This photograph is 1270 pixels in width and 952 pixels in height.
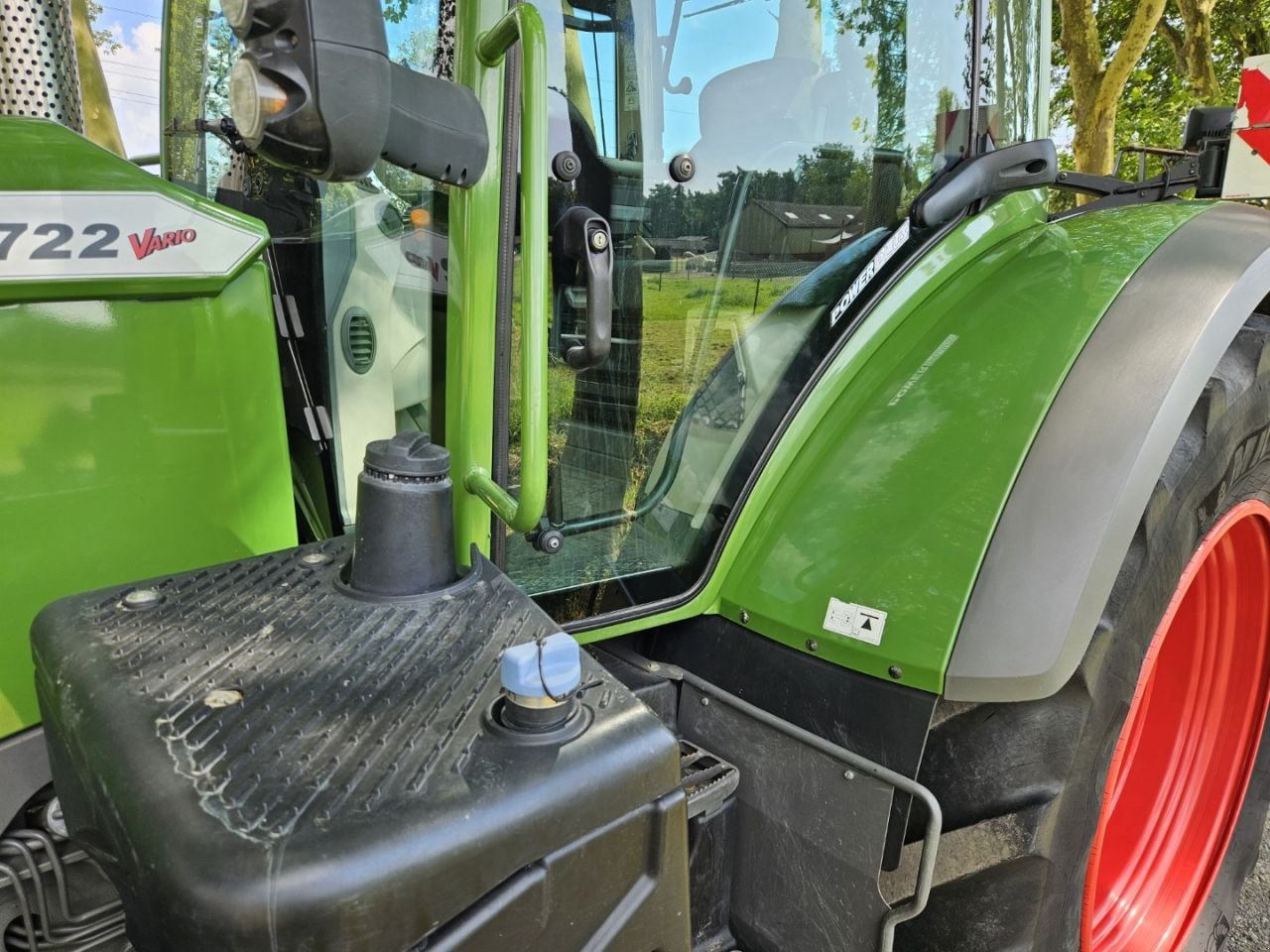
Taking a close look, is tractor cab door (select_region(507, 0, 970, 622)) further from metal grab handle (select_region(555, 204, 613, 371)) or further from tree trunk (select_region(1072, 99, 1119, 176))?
tree trunk (select_region(1072, 99, 1119, 176))

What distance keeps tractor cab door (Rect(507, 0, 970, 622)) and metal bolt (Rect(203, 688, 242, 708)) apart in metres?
0.52

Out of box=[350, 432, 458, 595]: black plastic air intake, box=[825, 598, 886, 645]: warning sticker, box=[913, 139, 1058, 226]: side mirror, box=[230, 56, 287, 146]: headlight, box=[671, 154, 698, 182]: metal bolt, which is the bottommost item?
box=[825, 598, 886, 645]: warning sticker

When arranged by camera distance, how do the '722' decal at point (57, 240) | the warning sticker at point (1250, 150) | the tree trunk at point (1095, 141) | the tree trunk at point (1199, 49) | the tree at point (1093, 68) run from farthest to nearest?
1. the tree trunk at point (1199, 49)
2. the tree at point (1093, 68)
3. the tree trunk at point (1095, 141)
4. the warning sticker at point (1250, 150)
5. the '722' decal at point (57, 240)

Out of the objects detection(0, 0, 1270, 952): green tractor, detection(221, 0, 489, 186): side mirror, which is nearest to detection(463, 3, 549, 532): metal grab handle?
detection(0, 0, 1270, 952): green tractor

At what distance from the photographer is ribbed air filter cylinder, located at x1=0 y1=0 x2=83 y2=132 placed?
118 cm

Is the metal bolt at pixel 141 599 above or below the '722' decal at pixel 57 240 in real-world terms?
below

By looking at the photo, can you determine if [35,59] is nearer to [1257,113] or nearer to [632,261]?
[632,261]

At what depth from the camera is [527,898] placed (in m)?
Result: 0.79

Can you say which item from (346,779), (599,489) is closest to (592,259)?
(599,489)

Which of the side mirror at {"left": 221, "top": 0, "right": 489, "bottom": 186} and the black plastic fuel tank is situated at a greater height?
the side mirror at {"left": 221, "top": 0, "right": 489, "bottom": 186}

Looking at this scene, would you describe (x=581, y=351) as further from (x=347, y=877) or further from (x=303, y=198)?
(x=347, y=877)

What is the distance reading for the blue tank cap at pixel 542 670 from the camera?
802 millimetres

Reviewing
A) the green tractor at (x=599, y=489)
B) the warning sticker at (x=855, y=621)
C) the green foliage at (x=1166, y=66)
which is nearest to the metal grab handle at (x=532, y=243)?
the green tractor at (x=599, y=489)

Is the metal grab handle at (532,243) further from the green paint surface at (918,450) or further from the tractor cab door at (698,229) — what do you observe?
the green paint surface at (918,450)
